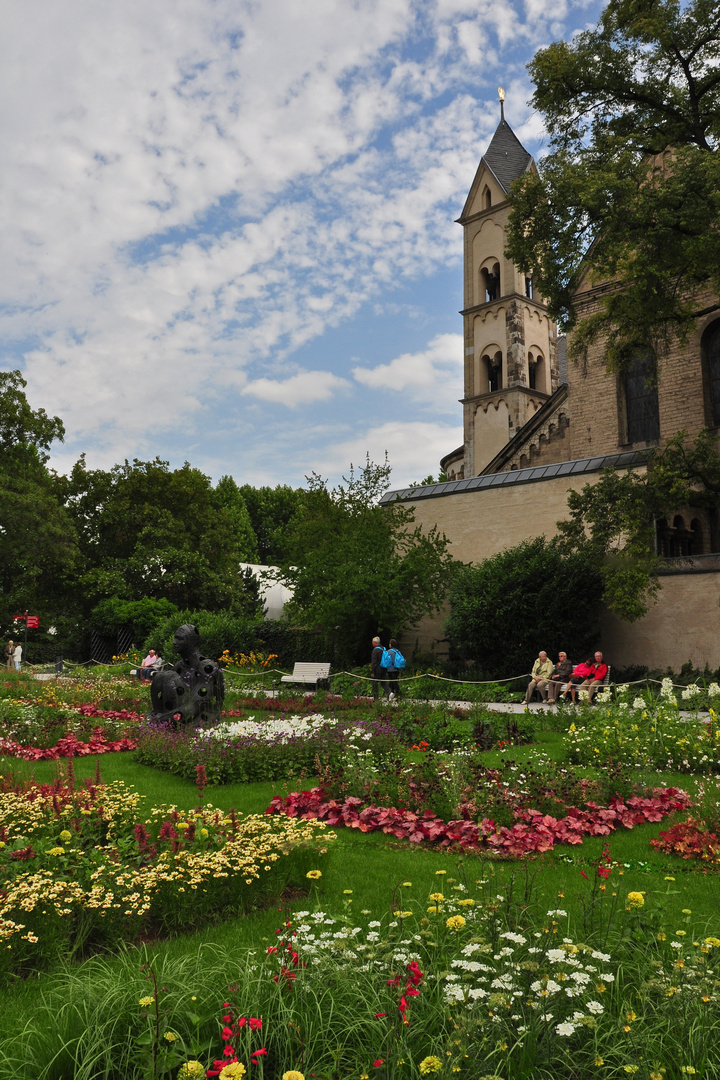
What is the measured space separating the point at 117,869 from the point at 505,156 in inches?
1648

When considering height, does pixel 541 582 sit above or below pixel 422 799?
above

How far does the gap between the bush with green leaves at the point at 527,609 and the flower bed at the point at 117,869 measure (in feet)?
48.1

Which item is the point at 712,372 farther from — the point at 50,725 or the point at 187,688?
the point at 50,725

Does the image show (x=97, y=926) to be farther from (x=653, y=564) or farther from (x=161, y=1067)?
(x=653, y=564)

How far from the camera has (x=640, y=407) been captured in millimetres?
25703

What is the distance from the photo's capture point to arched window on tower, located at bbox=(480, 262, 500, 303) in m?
37.6

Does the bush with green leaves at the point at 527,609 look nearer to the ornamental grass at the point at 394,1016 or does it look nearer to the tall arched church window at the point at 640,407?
the tall arched church window at the point at 640,407

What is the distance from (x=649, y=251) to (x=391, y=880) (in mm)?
15453

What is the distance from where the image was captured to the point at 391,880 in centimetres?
525

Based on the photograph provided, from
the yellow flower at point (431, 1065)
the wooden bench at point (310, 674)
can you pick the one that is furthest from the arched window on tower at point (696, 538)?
the yellow flower at point (431, 1065)

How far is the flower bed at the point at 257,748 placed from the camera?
880 centimetres

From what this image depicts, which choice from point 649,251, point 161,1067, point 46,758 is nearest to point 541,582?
point 649,251

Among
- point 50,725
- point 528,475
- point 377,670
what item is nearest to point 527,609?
point 377,670

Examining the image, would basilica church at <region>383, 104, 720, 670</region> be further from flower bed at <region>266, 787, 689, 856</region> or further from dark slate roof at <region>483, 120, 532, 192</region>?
flower bed at <region>266, 787, 689, 856</region>
